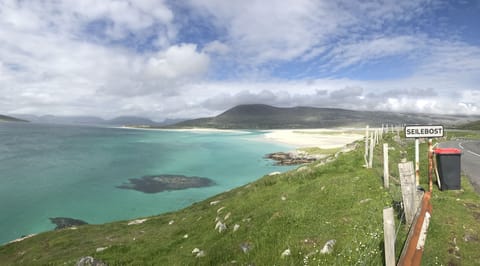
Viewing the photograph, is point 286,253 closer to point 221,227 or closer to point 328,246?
point 328,246

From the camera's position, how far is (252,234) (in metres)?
12.7

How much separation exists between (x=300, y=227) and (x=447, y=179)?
1036 cm

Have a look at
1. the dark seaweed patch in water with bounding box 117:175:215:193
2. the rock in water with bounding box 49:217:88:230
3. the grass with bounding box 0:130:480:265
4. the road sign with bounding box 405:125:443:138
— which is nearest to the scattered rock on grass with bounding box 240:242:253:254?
the grass with bounding box 0:130:480:265

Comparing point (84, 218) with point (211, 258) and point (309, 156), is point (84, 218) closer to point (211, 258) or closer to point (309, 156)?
point (211, 258)

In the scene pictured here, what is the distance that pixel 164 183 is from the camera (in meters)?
53.3

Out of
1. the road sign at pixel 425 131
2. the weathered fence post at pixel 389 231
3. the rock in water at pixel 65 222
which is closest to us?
the weathered fence post at pixel 389 231

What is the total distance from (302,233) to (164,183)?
150ft

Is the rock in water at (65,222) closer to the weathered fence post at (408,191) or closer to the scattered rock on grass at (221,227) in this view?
the scattered rock on grass at (221,227)

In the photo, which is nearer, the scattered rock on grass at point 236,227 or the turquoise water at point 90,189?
the scattered rock on grass at point 236,227

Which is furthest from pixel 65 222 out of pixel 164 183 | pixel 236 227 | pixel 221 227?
pixel 236 227

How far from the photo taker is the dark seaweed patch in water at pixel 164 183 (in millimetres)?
50047

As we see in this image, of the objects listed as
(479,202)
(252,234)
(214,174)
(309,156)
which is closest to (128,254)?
(252,234)

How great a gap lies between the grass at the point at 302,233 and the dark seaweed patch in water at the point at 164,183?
2695 cm

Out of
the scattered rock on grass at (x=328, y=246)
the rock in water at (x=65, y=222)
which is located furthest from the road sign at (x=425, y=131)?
the rock in water at (x=65, y=222)
